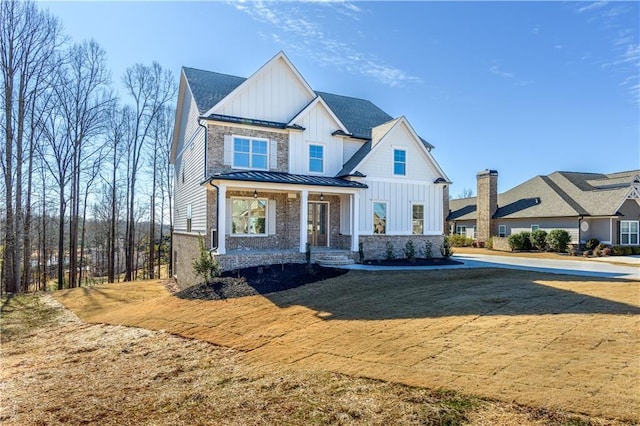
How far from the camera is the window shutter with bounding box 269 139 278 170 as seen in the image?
16062 millimetres

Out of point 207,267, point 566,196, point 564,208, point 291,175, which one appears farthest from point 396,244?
point 566,196

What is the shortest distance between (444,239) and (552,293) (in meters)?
9.54

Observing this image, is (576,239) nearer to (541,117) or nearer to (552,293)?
(541,117)

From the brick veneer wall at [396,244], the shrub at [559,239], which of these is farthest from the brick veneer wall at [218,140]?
the shrub at [559,239]

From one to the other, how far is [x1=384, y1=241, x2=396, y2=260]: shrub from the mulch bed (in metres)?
3.93

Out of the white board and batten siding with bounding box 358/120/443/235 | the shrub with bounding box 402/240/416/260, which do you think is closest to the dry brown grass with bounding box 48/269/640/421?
the shrub with bounding box 402/240/416/260

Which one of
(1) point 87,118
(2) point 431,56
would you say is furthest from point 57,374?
(1) point 87,118

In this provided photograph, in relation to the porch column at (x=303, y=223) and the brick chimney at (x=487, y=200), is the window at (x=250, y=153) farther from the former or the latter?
the brick chimney at (x=487, y=200)

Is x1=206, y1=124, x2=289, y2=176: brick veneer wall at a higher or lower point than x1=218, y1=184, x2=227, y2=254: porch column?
higher

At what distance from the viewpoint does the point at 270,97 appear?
16422mm

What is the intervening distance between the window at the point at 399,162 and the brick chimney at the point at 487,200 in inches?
683

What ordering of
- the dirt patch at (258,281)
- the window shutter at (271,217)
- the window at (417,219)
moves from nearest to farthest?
the dirt patch at (258,281), the window shutter at (271,217), the window at (417,219)

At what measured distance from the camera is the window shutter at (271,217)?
1589cm

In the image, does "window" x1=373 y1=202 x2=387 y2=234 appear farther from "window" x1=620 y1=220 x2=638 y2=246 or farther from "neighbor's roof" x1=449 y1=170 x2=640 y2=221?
"window" x1=620 y1=220 x2=638 y2=246
